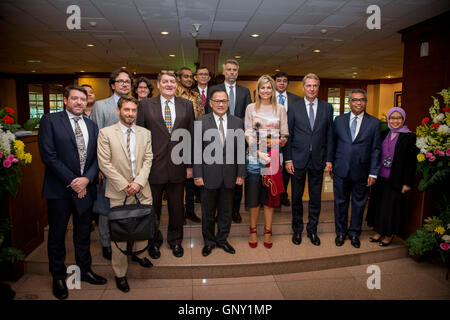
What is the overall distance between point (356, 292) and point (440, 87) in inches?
173

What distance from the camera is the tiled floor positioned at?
110 inches

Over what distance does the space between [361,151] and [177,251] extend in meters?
2.31

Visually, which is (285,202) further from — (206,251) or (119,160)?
(119,160)

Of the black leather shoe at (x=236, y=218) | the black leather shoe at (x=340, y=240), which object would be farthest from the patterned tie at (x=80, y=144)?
the black leather shoe at (x=340, y=240)

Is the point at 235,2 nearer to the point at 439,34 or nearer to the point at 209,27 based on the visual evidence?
the point at 209,27

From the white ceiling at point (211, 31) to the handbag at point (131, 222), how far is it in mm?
3647

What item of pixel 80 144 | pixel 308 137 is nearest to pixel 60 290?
pixel 80 144

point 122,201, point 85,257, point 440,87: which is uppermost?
point 440,87

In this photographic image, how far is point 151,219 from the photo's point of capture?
8.69ft

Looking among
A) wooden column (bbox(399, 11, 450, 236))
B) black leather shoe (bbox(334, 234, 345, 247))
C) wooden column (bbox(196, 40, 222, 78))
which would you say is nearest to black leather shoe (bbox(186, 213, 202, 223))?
black leather shoe (bbox(334, 234, 345, 247))

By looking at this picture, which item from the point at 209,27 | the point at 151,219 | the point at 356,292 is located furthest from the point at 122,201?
the point at 209,27

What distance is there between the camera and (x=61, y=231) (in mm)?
2727

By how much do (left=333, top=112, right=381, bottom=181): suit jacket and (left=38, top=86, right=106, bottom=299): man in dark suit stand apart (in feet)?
8.63

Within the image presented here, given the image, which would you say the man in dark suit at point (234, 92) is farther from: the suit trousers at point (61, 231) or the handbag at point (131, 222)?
the suit trousers at point (61, 231)
